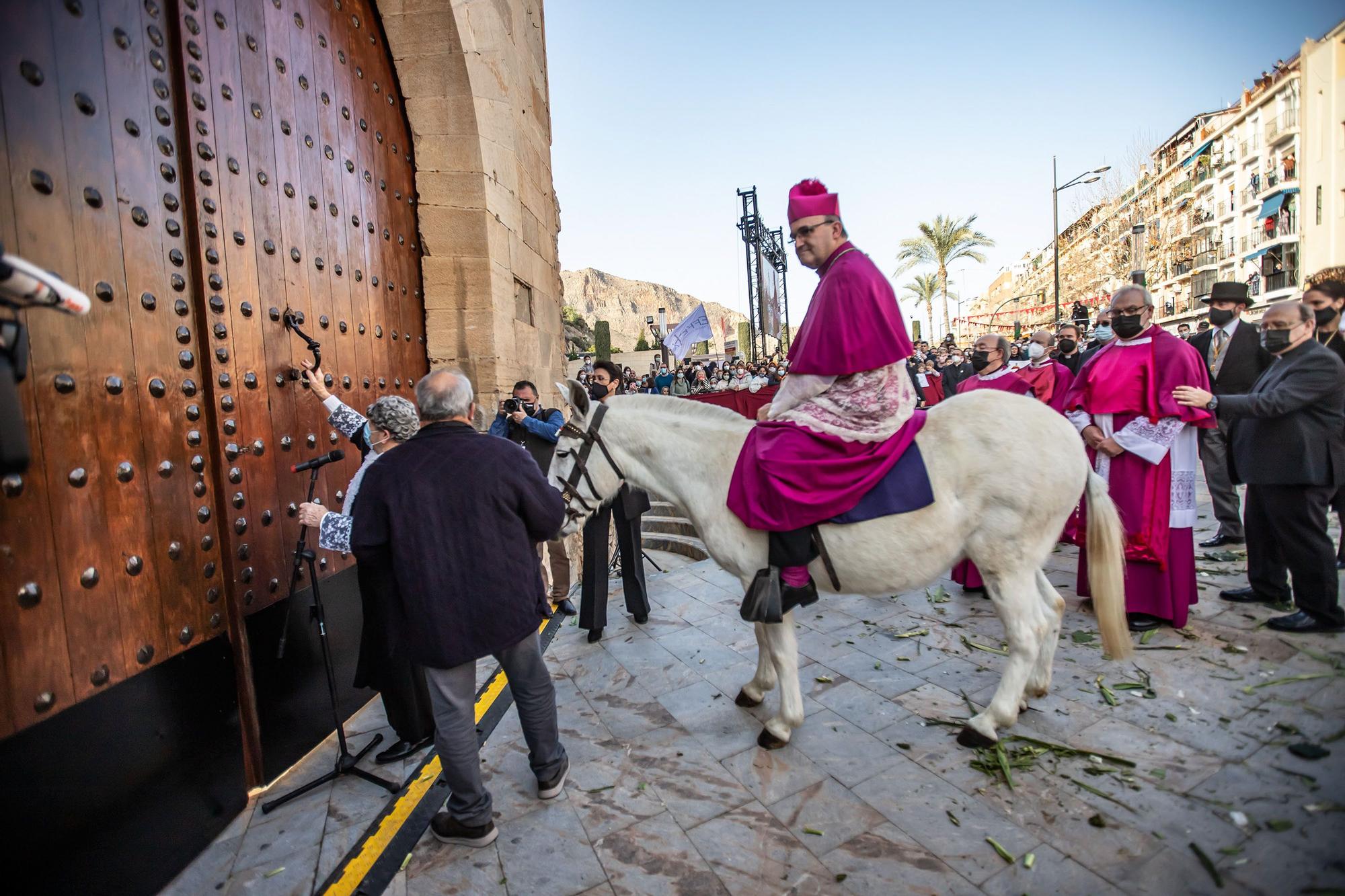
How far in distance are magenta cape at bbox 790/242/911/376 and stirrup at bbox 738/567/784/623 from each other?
108 cm

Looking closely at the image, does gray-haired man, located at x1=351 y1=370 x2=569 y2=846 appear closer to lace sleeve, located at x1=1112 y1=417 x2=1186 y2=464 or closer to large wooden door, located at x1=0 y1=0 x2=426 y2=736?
large wooden door, located at x1=0 y1=0 x2=426 y2=736

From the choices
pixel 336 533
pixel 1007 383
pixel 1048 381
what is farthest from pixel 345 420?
pixel 1048 381

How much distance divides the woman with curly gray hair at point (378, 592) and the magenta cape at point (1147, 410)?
14.8ft

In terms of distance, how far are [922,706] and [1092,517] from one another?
142 centimetres

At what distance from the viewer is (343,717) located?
3926 millimetres

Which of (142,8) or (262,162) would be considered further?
(262,162)

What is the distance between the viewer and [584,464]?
137 inches

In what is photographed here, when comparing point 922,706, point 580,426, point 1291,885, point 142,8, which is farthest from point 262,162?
point 1291,885

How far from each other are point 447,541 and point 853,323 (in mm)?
2128

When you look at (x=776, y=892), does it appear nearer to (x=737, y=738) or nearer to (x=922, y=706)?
(x=737, y=738)

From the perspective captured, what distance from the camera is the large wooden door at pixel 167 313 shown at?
2.20m

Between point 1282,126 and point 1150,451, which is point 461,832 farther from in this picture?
point 1282,126

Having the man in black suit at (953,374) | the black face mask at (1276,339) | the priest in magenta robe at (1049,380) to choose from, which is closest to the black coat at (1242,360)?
the priest in magenta robe at (1049,380)

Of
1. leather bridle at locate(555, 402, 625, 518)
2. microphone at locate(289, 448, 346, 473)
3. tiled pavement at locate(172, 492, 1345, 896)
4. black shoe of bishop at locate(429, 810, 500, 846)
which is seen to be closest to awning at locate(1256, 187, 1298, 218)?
tiled pavement at locate(172, 492, 1345, 896)
